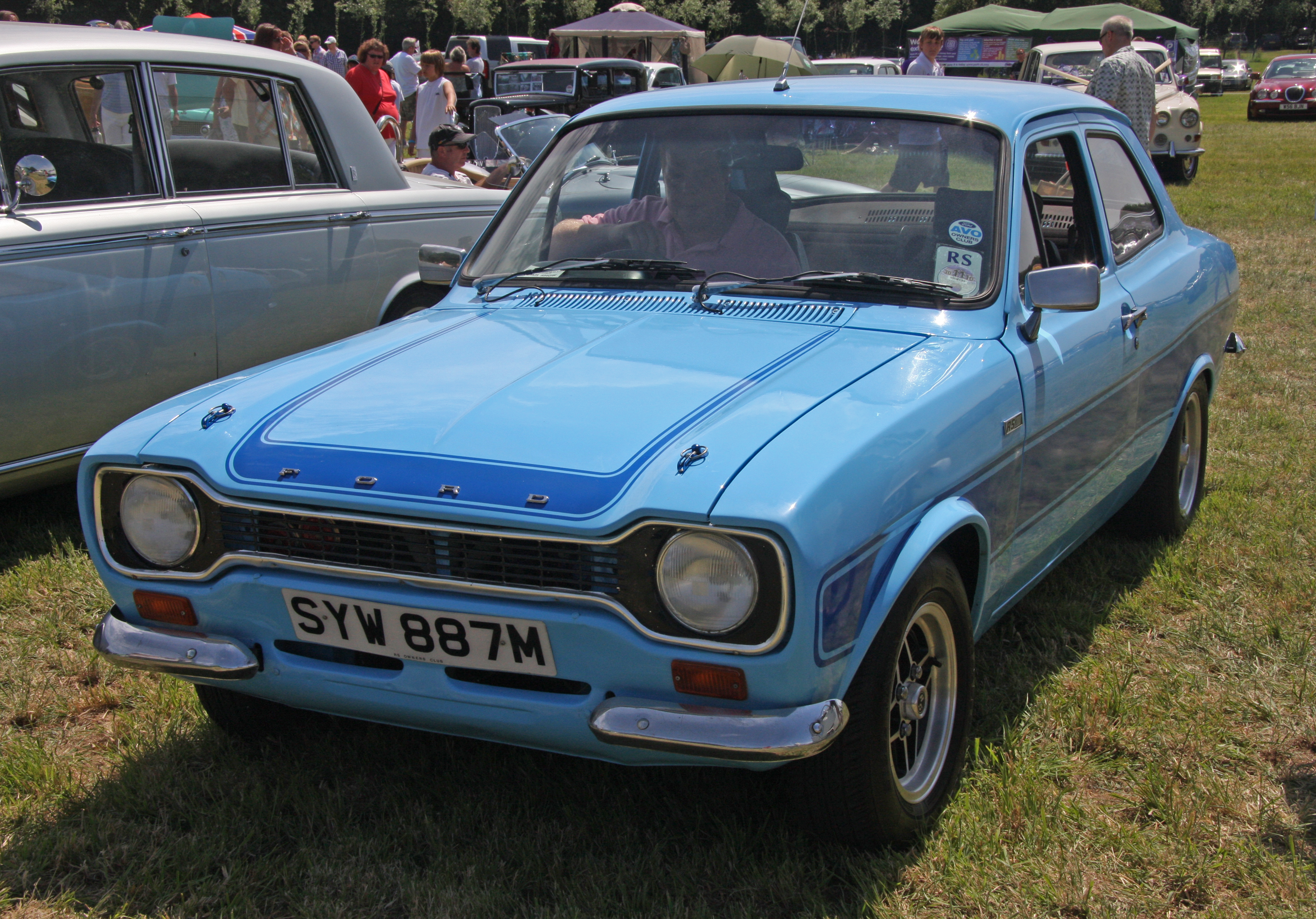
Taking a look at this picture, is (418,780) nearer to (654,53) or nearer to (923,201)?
(923,201)

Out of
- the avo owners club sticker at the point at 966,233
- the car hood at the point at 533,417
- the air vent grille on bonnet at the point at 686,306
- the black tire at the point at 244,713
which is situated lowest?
the black tire at the point at 244,713

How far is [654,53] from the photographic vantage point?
3275cm

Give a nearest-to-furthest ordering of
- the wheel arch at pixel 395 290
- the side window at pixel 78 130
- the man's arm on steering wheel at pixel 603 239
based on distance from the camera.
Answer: the man's arm on steering wheel at pixel 603 239, the side window at pixel 78 130, the wheel arch at pixel 395 290

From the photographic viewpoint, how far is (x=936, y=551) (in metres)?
2.45

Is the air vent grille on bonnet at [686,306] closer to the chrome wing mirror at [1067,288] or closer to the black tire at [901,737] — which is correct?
the chrome wing mirror at [1067,288]

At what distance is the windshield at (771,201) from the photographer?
120 inches

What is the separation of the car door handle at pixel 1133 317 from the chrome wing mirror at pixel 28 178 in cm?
351

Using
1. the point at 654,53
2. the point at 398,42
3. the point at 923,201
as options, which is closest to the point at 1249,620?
the point at 923,201

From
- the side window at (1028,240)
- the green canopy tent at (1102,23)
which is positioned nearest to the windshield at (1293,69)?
the green canopy tent at (1102,23)

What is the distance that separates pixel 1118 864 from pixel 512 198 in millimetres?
2484

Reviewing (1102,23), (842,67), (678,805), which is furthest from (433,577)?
(1102,23)

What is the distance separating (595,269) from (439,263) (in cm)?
74

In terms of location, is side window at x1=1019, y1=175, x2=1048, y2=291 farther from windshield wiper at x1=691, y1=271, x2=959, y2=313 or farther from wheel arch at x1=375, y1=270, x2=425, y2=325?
wheel arch at x1=375, y1=270, x2=425, y2=325

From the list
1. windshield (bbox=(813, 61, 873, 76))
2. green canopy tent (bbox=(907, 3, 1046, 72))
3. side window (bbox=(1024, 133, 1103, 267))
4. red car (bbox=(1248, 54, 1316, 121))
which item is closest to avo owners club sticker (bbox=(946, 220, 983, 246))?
side window (bbox=(1024, 133, 1103, 267))
